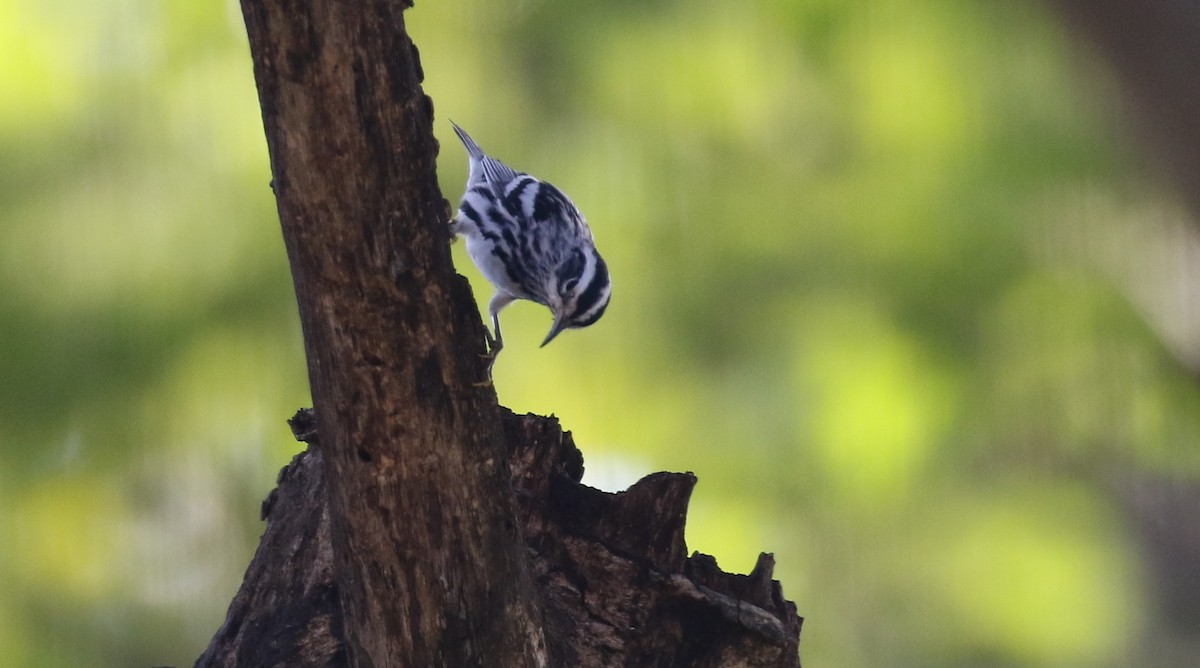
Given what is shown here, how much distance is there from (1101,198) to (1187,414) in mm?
869

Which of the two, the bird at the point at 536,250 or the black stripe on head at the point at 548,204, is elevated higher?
the black stripe on head at the point at 548,204

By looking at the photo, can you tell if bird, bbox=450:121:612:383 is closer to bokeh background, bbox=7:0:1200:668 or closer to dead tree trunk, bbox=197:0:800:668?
dead tree trunk, bbox=197:0:800:668

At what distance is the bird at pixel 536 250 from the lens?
3.64m

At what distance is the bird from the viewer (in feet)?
12.0

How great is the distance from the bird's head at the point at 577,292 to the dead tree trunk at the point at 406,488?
82 centimetres

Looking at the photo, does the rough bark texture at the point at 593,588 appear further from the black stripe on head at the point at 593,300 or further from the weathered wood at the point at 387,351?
the black stripe on head at the point at 593,300

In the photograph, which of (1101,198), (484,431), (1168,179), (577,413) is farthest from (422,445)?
(1101,198)

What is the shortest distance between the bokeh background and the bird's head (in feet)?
3.90

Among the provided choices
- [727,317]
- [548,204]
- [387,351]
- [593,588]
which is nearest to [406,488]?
[387,351]

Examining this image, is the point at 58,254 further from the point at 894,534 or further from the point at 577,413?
the point at 894,534

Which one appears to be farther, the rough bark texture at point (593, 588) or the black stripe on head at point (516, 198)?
the black stripe on head at point (516, 198)

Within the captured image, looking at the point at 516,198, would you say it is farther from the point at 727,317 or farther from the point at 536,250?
the point at 727,317

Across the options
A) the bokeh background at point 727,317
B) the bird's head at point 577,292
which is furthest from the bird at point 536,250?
the bokeh background at point 727,317

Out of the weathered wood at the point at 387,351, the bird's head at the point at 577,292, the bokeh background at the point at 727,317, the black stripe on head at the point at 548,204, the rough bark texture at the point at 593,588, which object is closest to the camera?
the weathered wood at the point at 387,351
